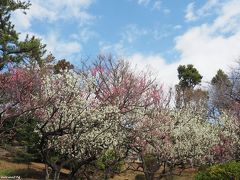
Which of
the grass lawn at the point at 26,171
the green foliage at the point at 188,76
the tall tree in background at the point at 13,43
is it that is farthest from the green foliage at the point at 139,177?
the green foliage at the point at 188,76

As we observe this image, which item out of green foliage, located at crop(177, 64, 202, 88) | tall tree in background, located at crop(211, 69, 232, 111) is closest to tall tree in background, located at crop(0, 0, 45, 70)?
tall tree in background, located at crop(211, 69, 232, 111)

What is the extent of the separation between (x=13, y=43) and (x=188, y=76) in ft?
111

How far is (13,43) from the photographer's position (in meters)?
24.3

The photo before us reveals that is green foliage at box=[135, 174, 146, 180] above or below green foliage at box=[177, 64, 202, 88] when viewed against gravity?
below

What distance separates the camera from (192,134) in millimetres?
26672

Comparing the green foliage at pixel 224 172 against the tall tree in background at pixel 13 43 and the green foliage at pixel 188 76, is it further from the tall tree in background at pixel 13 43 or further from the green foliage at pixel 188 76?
the green foliage at pixel 188 76

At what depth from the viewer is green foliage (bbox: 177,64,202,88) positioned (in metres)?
53.6

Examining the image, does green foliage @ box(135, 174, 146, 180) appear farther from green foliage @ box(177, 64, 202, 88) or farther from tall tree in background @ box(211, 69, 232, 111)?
green foliage @ box(177, 64, 202, 88)

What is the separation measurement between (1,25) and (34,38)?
285 cm

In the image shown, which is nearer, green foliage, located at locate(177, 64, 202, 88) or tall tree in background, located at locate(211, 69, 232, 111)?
tall tree in background, located at locate(211, 69, 232, 111)

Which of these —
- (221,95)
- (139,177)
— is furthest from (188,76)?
(139,177)

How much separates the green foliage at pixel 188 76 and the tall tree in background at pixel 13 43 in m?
32.1

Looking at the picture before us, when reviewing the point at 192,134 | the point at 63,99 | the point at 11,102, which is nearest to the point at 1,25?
the point at 11,102

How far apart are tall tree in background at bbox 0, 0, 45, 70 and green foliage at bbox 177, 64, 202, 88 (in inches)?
1262
